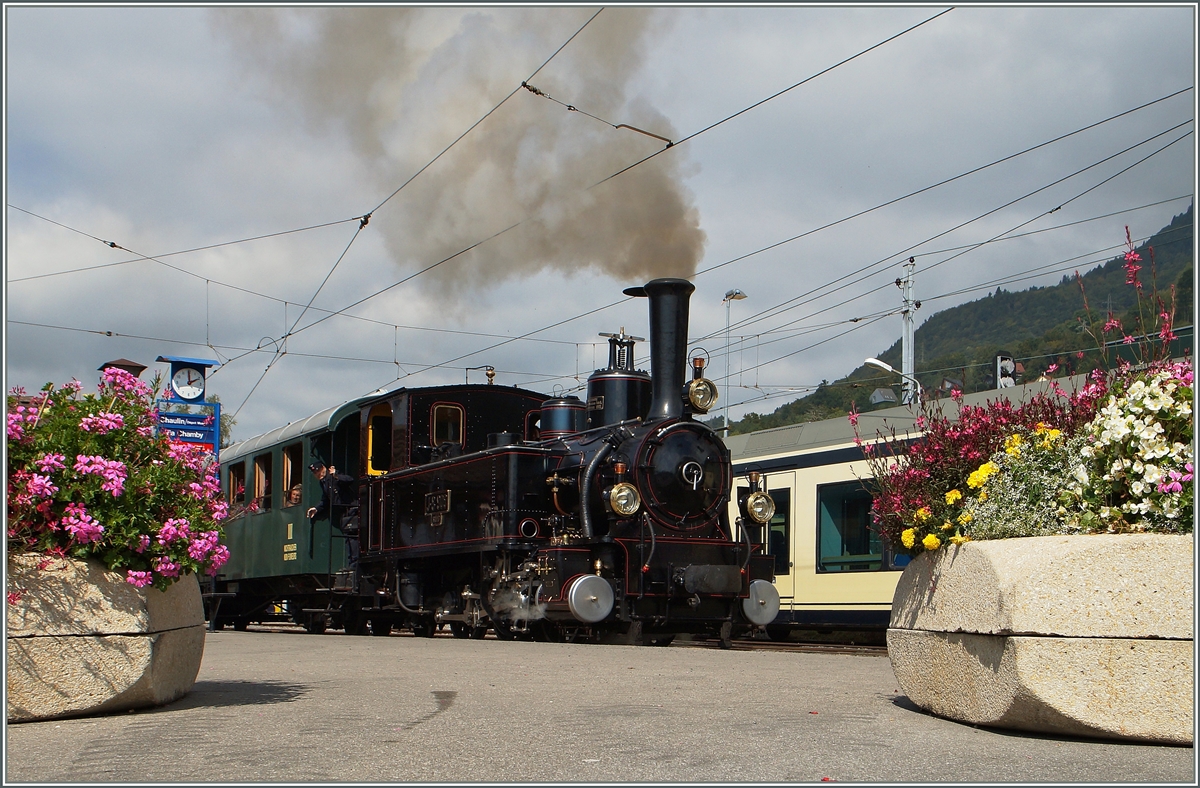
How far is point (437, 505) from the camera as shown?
14.4 metres

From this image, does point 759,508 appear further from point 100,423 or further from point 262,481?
point 100,423

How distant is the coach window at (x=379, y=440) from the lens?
1593 cm

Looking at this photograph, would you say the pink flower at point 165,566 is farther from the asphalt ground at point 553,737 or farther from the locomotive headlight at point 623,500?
the locomotive headlight at point 623,500

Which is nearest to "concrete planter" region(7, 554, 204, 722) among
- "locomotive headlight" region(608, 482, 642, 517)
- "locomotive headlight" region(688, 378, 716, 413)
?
"locomotive headlight" region(608, 482, 642, 517)

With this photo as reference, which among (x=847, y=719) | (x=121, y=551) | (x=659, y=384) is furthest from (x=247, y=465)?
(x=847, y=719)

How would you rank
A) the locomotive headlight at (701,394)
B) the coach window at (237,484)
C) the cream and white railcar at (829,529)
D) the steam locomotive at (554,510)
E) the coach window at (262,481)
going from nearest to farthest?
1. the steam locomotive at (554,510)
2. the locomotive headlight at (701,394)
3. the cream and white railcar at (829,529)
4. the coach window at (262,481)
5. the coach window at (237,484)

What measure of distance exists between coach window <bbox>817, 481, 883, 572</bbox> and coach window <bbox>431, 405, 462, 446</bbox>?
4829 mm

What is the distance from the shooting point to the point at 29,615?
5660mm

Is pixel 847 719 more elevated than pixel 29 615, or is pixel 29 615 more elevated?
pixel 29 615

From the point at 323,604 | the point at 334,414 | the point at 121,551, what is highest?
the point at 334,414

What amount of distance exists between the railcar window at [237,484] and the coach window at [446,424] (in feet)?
18.4

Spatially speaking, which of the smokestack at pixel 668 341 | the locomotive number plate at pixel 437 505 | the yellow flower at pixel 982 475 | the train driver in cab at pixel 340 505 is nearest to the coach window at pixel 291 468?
the train driver in cab at pixel 340 505

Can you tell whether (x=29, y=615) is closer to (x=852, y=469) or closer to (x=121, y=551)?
(x=121, y=551)

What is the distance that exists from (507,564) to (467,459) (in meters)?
1.37
